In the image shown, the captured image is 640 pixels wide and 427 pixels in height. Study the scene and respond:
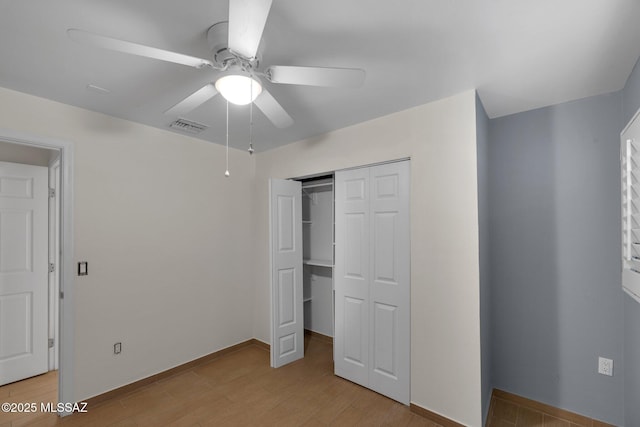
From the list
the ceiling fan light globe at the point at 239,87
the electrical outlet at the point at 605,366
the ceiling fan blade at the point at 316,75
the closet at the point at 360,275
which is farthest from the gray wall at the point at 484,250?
the ceiling fan light globe at the point at 239,87

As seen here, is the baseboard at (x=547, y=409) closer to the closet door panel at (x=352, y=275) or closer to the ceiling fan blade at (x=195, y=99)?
the closet door panel at (x=352, y=275)

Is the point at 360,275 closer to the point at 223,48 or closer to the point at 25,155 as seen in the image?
the point at 223,48

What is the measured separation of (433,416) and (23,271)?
12.6 feet

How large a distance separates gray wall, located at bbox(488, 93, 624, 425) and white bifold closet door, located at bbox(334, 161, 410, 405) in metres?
0.82

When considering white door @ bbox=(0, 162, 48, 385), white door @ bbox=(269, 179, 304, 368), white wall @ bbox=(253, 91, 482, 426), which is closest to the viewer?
white wall @ bbox=(253, 91, 482, 426)

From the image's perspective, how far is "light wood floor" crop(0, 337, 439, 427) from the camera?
221 cm

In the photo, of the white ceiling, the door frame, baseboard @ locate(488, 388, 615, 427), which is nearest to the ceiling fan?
the white ceiling

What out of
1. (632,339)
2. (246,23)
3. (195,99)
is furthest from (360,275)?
(246,23)

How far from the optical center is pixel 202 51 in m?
1.60

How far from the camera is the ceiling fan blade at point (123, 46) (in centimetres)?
106

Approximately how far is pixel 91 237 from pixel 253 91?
6.62 ft

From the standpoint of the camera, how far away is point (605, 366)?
2.10 meters

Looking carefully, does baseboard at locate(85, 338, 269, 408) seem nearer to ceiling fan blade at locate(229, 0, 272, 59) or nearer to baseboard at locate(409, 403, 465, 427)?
baseboard at locate(409, 403, 465, 427)

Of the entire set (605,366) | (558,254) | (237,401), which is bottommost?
(237,401)
